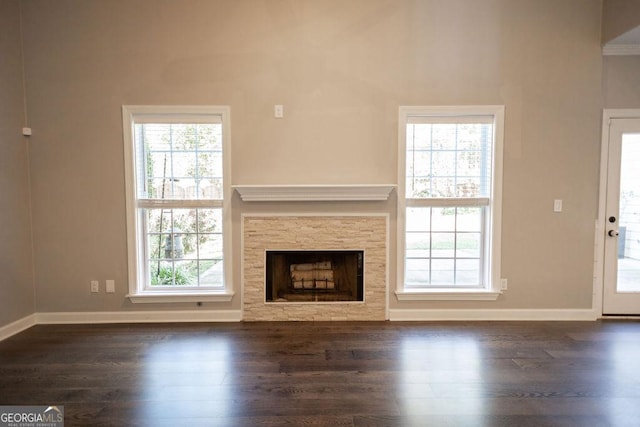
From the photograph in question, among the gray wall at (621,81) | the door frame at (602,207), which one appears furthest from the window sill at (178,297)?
the gray wall at (621,81)

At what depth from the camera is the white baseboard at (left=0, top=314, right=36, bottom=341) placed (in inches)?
113

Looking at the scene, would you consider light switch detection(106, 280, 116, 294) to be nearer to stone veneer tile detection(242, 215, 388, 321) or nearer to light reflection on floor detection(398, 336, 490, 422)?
stone veneer tile detection(242, 215, 388, 321)

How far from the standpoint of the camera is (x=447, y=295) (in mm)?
3219

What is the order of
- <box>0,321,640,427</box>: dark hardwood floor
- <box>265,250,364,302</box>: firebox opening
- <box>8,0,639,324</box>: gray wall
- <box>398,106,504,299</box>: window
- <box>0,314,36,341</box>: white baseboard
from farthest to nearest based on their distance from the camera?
<box>265,250,364,302</box>: firebox opening, <box>398,106,504,299</box>: window, <box>8,0,639,324</box>: gray wall, <box>0,314,36,341</box>: white baseboard, <box>0,321,640,427</box>: dark hardwood floor

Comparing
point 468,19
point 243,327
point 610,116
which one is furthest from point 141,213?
point 610,116

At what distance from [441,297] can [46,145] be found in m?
4.14

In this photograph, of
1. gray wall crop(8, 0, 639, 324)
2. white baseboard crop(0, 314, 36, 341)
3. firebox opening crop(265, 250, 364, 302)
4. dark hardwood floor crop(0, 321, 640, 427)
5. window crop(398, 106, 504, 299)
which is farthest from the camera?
firebox opening crop(265, 250, 364, 302)

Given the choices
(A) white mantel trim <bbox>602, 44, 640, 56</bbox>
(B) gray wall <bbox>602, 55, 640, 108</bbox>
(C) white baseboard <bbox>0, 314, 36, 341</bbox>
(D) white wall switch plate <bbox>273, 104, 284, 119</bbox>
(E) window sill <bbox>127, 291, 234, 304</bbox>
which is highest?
(A) white mantel trim <bbox>602, 44, 640, 56</bbox>

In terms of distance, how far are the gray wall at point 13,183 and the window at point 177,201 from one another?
948 mm

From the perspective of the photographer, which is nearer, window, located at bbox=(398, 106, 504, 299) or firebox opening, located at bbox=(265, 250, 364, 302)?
window, located at bbox=(398, 106, 504, 299)

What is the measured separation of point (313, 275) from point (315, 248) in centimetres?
37

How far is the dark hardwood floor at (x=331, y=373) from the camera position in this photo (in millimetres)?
1873

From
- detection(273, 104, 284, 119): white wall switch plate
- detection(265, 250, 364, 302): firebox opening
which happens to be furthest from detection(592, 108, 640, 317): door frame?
detection(273, 104, 284, 119): white wall switch plate

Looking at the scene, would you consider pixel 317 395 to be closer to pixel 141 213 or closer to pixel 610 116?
pixel 141 213
